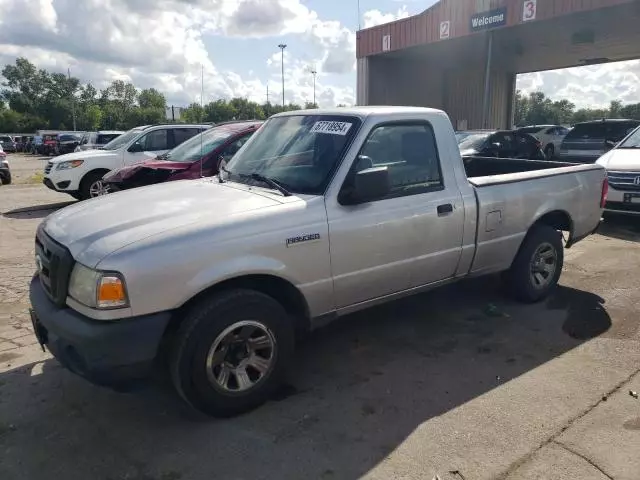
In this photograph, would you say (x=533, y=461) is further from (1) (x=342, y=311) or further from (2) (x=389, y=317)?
(2) (x=389, y=317)

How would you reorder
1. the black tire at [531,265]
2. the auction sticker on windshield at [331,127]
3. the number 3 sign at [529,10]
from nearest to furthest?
1. the auction sticker on windshield at [331,127]
2. the black tire at [531,265]
3. the number 3 sign at [529,10]

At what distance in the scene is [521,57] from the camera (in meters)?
23.5

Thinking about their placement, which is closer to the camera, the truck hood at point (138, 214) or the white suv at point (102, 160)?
the truck hood at point (138, 214)

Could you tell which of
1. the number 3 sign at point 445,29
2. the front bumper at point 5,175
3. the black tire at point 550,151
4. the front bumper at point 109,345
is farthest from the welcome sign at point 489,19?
the front bumper at point 109,345

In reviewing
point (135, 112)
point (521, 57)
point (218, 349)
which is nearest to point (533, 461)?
point (218, 349)

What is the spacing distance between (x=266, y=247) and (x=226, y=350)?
0.66 meters

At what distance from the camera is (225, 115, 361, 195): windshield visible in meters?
3.68

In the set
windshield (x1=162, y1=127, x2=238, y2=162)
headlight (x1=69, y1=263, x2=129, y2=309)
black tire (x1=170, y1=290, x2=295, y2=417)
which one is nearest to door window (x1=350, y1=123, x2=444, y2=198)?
black tire (x1=170, y1=290, x2=295, y2=417)

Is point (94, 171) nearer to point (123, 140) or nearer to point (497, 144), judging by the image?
point (123, 140)

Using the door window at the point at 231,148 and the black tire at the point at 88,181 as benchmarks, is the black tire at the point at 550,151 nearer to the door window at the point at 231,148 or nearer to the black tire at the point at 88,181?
the door window at the point at 231,148

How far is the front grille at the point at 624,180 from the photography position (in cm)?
793

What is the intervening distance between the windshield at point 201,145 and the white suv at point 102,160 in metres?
2.46

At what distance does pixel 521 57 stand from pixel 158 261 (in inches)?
955

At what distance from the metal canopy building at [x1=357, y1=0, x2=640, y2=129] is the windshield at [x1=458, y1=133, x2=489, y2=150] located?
497cm
